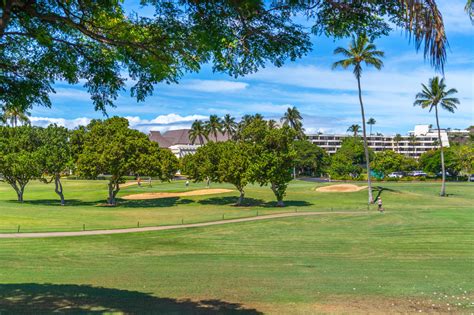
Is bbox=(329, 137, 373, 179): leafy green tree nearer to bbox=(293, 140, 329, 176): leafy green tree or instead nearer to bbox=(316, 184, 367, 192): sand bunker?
bbox=(293, 140, 329, 176): leafy green tree

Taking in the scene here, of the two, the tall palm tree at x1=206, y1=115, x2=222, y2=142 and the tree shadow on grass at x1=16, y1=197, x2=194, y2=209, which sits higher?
the tall palm tree at x1=206, y1=115, x2=222, y2=142

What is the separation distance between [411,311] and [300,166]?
131m

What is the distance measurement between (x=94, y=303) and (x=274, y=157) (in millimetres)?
42694

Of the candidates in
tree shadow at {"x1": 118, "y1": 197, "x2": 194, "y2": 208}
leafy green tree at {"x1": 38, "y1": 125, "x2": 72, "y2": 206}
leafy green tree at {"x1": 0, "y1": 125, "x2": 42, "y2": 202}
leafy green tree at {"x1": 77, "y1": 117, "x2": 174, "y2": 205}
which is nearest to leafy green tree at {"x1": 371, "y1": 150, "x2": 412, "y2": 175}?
tree shadow at {"x1": 118, "y1": 197, "x2": 194, "y2": 208}

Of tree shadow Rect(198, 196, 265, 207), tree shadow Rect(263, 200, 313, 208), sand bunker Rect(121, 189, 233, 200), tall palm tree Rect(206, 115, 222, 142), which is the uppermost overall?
tall palm tree Rect(206, 115, 222, 142)

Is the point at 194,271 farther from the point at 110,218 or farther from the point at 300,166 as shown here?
the point at 300,166

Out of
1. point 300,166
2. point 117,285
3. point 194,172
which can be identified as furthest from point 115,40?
point 300,166

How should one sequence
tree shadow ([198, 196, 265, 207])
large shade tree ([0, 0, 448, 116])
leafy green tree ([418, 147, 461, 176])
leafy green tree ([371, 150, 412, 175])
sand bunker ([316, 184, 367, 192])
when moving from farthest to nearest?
leafy green tree ([418, 147, 461, 176])
leafy green tree ([371, 150, 412, 175])
sand bunker ([316, 184, 367, 192])
tree shadow ([198, 196, 265, 207])
large shade tree ([0, 0, 448, 116])

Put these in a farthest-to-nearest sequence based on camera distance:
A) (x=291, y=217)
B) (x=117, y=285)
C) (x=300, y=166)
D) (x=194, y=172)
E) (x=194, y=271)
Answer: (x=300, y=166), (x=194, y=172), (x=291, y=217), (x=194, y=271), (x=117, y=285)

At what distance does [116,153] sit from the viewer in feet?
187

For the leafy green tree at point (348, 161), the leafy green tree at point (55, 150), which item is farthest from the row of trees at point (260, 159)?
the leafy green tree at point (348, 161)

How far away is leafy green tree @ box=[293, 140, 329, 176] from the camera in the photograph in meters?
136

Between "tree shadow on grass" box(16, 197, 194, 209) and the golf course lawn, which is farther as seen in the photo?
"tree shadow on grass" box(16, 197, 194, 209)

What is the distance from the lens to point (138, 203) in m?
63.3
